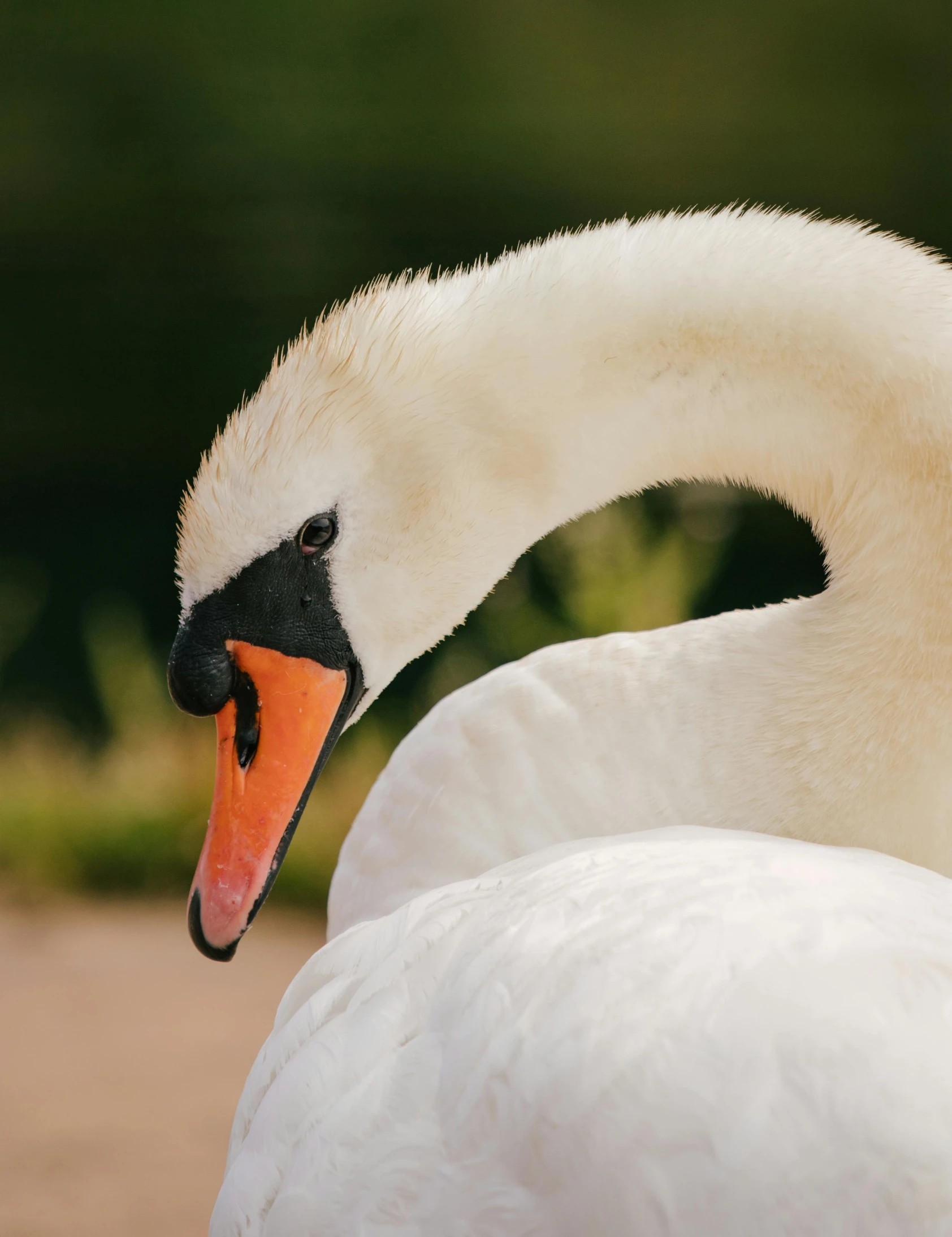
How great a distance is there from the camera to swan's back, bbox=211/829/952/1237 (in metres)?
0.59

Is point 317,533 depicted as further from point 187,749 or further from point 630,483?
point 187,749

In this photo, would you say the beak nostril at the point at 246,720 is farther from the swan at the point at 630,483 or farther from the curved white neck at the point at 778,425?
the curved white neck at the point at 778,425

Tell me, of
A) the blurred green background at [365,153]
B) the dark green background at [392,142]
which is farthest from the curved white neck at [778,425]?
the dark green background at [392,142]

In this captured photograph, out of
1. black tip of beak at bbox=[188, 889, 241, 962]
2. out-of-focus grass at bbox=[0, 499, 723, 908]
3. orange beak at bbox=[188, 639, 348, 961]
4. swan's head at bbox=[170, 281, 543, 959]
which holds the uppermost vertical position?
swan's head at bbox=[170, 281, 543, 959]

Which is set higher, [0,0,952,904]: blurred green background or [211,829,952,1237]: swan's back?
[211,829,952,1237]: swan's back

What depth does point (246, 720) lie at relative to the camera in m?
0.88

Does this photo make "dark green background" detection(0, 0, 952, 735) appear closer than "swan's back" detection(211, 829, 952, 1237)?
No

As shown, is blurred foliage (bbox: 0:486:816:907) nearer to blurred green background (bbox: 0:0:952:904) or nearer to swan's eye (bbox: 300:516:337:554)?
blurred green background (bbox: 0:0:952:904)

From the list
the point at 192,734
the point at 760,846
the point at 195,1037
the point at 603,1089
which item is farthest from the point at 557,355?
the point at 192,734

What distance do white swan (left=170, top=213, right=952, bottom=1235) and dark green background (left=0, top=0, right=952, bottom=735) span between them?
3.13 m

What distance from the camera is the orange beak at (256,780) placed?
0.86 metres

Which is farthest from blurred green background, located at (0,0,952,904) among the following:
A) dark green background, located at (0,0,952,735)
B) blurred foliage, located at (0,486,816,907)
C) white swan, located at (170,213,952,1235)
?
white swan, located at (170,213,952,1235)

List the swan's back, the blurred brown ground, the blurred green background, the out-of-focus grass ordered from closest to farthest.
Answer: the swan's back → the blurred brown ground → the out-of-focus grass → the blurred green background

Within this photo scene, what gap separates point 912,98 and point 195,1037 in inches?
139
